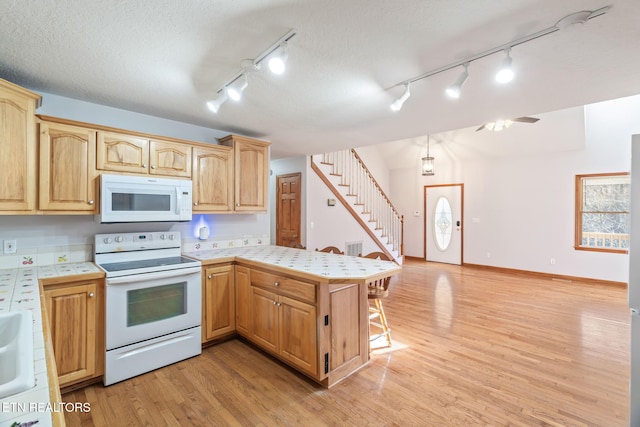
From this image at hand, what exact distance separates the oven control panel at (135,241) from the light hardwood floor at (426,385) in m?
1.14

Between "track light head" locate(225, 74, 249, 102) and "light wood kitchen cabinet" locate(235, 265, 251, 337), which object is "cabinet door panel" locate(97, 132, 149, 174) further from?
"light wood kitchen cabinet" locate(235, 265, 251, 337)

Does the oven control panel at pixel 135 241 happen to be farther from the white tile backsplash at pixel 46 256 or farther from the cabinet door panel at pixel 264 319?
the cabinet door panel at pixel 264 319

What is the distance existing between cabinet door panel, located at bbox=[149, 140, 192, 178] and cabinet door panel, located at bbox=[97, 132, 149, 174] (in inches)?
2.4

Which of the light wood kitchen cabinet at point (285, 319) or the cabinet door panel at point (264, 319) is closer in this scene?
the light wood kitchen cabinet at point (285, 319)

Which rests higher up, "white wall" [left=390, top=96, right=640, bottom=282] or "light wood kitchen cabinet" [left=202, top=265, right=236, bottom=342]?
"white wall" [left=390, top=96, right=640, bottom=282]

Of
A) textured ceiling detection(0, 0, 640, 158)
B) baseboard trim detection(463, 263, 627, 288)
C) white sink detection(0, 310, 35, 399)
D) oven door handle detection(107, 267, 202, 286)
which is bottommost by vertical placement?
baseboard trim detection(463, 263, 627, 288)

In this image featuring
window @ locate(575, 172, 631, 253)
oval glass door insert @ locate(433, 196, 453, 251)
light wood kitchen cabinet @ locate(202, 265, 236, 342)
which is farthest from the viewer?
oval glass door insert @ locate(433, 196, 453, 251)

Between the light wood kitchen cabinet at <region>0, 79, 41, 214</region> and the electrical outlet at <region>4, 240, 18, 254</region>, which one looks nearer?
the light wood kitchen cabinet at <region>0, 79, 41, 214</region>

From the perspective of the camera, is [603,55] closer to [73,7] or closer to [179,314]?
[73,7]

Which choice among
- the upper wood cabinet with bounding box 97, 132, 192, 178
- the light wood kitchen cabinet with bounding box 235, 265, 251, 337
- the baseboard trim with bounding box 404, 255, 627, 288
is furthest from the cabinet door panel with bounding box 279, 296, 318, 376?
the baseboard trim with bounding box 404, 255, 627, 288

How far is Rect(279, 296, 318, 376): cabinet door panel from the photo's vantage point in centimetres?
232

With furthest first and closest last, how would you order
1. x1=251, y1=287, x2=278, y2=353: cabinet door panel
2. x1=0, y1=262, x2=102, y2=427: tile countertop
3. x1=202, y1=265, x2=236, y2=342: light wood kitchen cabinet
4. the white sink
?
x1=202, y1=265, x2=236, y2=342: light wood kitchen cabinet, x1=251, y1=287, x2=278, y2=353: cabinet door panel, the white sink, x1=0, y1=262, x2=102, y2=427: tile countertop

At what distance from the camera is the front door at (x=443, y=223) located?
7352 millimetres

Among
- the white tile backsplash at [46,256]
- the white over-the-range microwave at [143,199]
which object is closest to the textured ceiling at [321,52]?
the white over-the-range microwave at [143,199]
